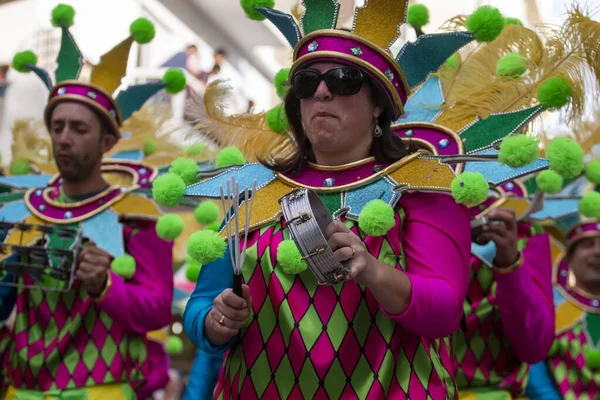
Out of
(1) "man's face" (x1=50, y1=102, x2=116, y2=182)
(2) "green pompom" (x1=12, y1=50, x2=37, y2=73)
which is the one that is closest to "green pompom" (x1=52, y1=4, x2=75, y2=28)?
(2) "green pompom" (x1=12, y1=50, x2=37, y2=73)

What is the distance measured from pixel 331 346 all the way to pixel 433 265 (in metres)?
0.35

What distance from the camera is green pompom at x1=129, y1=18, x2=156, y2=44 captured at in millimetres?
4289

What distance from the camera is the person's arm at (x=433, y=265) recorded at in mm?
2207

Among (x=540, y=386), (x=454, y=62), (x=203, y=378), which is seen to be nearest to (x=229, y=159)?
(x=454, y=62)

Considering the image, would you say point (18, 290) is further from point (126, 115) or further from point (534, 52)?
point (534, 52)

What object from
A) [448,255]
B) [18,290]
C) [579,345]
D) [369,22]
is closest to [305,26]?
[369,22]

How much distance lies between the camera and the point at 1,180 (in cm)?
431

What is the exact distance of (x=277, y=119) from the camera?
10.1 ft

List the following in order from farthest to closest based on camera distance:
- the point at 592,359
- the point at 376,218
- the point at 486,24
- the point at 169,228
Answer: the point at 592,359 → the point at 169,228 → the point at 486,24 → the point at 376,218

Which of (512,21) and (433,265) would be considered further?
(512,21)

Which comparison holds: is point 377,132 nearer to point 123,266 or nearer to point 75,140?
point 123,266

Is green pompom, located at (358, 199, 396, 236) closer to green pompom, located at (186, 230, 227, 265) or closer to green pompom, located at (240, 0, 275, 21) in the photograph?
green pompom, located at (186, 230, 227, 265)

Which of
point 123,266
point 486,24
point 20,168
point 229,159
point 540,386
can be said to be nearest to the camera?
point 486,24

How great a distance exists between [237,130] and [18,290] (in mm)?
1460
